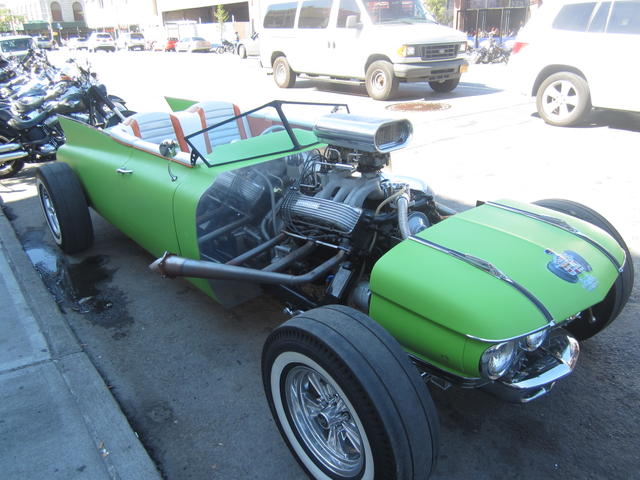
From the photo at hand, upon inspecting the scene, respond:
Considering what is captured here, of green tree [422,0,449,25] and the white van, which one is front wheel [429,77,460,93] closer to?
the white van

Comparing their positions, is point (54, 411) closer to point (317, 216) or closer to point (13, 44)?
point (317, 216)

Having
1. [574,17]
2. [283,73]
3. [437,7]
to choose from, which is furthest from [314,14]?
[437,7]

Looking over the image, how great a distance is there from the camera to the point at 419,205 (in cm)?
311

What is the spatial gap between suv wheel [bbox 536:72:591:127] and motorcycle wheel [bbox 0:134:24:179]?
8.42 metres

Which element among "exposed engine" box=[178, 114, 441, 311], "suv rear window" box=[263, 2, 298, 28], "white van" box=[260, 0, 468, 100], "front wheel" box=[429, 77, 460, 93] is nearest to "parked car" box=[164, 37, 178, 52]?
"suv rear window" box=[263, 2, 298, 28]

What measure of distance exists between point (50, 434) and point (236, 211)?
1635 millimetres

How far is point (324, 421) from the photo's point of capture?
227 centimetres

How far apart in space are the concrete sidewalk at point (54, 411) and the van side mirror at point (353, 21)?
969 centimetres

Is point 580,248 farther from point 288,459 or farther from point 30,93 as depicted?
point 30,93

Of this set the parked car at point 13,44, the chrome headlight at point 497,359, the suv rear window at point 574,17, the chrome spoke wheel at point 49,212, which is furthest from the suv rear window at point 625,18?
the parked car at point 13,44

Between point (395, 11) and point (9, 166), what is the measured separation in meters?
8.63

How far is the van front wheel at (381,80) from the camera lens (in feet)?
36.1

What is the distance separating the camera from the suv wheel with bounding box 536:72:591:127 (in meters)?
7.85

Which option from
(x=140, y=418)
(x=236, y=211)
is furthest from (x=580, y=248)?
(x=140, y=418)
